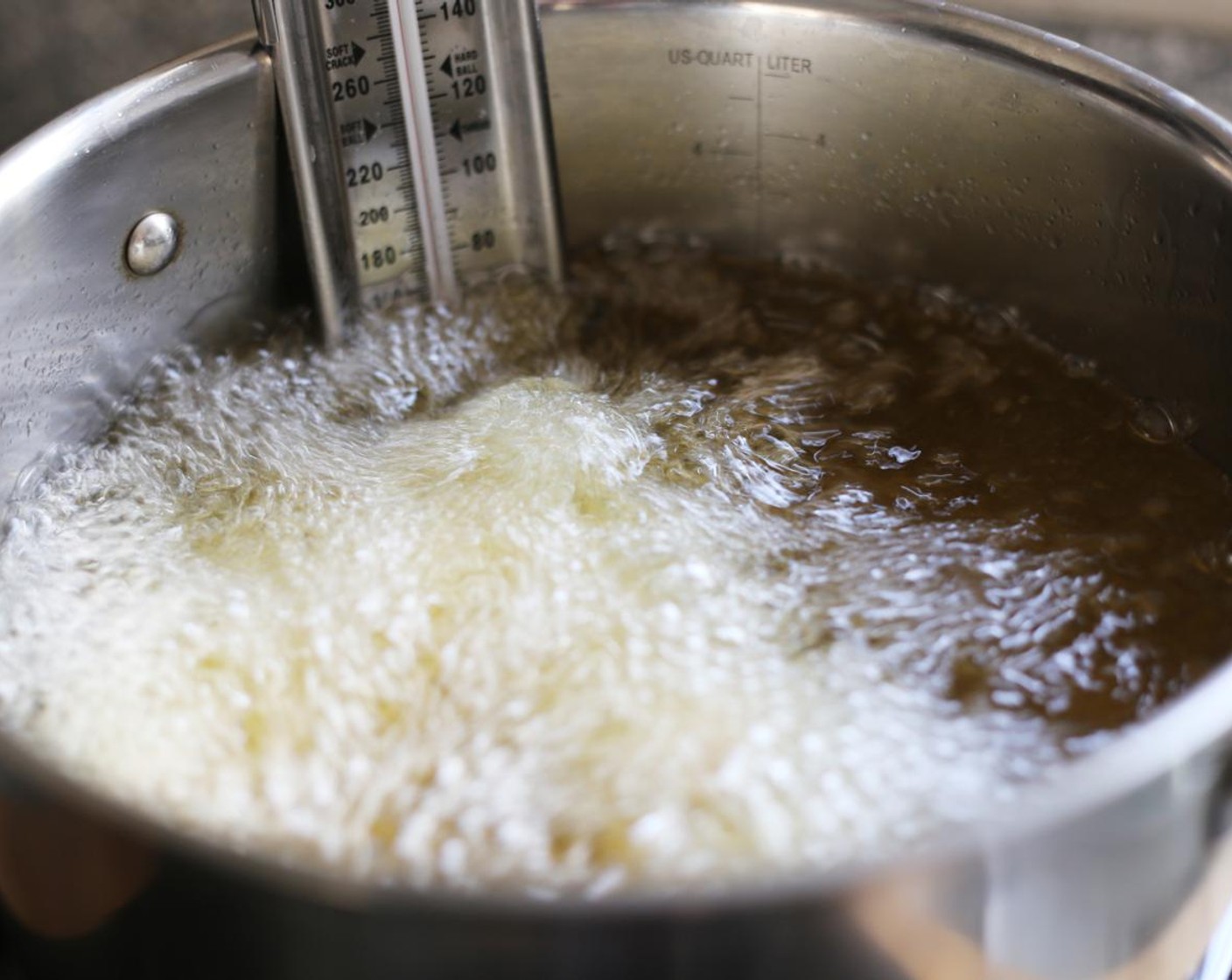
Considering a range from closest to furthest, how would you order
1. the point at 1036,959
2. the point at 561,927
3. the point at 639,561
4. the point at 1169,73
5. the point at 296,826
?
the point at 561,927 → the point at 1036,959 → the point at 296,826 → the point at 639,561 → the point at 1169,73

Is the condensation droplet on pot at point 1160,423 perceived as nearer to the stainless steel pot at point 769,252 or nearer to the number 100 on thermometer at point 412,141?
the stainless steel pot at point 769,252

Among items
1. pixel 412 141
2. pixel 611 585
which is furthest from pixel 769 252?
pixel 611 585

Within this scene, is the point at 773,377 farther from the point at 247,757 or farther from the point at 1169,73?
the point at 1169,73

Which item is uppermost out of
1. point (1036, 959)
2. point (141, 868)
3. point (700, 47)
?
point (700, 47)

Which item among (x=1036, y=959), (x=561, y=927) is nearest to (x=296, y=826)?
(x=561, y=927)

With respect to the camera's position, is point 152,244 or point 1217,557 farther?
point 152,244

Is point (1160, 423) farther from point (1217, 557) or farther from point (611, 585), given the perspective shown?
point (611, 585)
